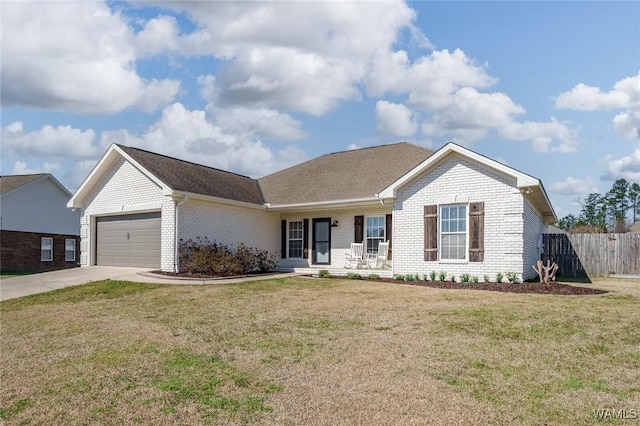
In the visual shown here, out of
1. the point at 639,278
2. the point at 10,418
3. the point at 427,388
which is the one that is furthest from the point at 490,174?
the point at 10,418

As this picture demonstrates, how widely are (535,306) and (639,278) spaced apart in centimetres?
1119

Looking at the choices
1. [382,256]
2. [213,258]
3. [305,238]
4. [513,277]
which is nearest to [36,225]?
[213,258]

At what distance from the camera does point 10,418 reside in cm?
519

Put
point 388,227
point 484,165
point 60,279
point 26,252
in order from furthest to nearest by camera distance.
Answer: point 26,252 < point 388,227 < point 60,279 < point 484,165

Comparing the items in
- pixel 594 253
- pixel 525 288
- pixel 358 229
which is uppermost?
pixel 358 229

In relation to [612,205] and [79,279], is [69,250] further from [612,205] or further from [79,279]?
[612,205]

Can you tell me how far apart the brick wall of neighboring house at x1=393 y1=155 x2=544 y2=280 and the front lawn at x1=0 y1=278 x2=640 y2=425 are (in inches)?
126

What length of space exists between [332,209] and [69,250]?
2037 cm

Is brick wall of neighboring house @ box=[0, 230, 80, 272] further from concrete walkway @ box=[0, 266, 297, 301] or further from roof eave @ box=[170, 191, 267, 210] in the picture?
roof eave @ box=[170, 191, 267, 210]

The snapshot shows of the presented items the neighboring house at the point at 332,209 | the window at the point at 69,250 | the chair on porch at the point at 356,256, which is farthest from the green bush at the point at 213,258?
the window at the point at 69,250

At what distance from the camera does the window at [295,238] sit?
20.8 m

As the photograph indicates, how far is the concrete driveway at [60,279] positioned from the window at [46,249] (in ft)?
39.6

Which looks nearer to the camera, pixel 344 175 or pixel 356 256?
pixel 356 256

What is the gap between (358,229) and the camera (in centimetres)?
1892
